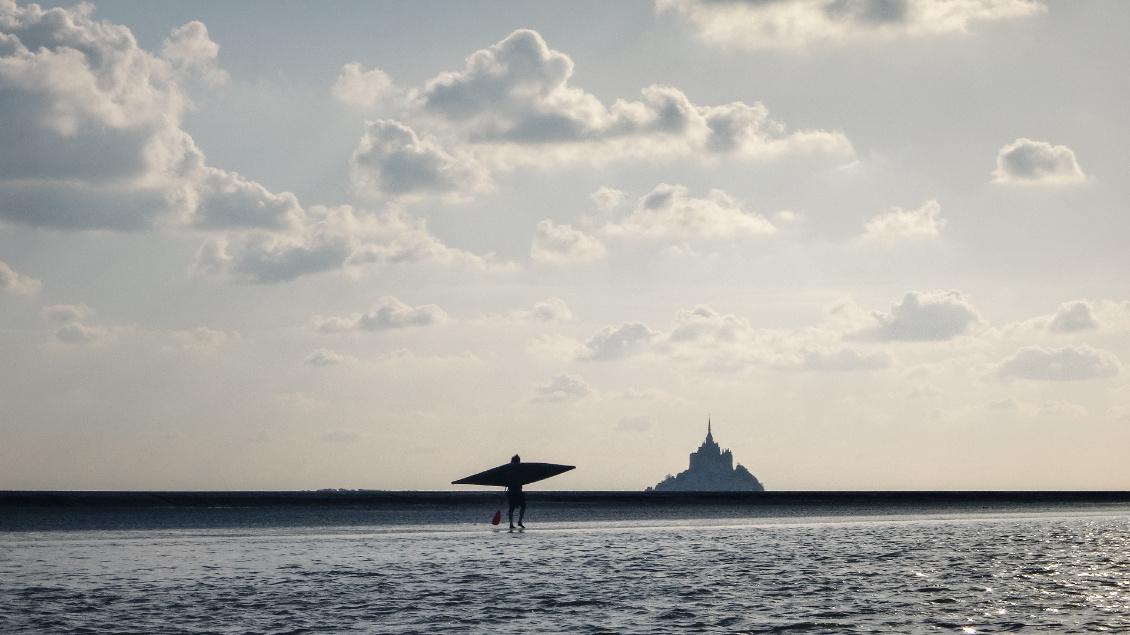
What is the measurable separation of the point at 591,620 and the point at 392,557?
53.7ft

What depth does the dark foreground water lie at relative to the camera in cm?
2070

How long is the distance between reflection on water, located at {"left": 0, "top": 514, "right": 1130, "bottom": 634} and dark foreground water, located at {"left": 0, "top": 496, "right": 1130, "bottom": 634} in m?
0.07

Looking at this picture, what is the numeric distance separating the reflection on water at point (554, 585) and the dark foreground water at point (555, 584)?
0.07 meters

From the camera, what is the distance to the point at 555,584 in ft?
88.4

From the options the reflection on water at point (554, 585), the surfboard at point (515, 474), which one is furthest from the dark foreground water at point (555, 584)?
the surfboard at point (515, 474)

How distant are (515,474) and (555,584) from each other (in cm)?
2492

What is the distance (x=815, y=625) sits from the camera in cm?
2042

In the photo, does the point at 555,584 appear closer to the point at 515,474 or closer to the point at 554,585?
the point at 554,585

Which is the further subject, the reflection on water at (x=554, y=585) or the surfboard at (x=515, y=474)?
the surfboard at (x=515, y=474)

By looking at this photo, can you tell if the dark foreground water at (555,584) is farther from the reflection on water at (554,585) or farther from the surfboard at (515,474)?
the surfboard at (515,474)

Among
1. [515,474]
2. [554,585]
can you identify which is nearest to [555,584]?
[554,585]

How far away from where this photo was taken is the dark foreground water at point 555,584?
20.7 m

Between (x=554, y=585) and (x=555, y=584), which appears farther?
(x=555, y=584)

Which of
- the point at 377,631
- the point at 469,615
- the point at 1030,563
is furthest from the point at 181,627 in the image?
the point at 1030,563
